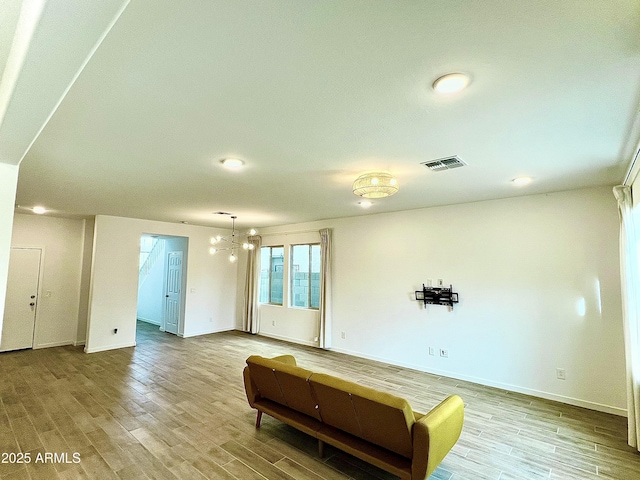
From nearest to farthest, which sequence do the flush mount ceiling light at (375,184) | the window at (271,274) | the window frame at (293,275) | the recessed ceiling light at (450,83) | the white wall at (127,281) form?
the recessed ceiling light at (450,83) < the flush mount ceiling light at (375,184) < the white wall at (127,281) < the window frame at (293,275) < the window at (271,274)

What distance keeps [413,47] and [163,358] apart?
6.48 m

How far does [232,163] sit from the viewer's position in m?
3.21

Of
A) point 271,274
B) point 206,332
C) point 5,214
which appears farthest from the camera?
point 271,274

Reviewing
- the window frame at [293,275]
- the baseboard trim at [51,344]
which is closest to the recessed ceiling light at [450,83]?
the window frame at [293,275]

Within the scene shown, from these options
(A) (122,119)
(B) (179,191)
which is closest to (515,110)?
(A) (122,119)

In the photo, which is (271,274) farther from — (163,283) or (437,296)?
(437,296)

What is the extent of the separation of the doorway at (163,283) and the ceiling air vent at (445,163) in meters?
6.73

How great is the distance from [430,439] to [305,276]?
5.52m

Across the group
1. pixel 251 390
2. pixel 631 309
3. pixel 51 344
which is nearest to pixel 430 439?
pixel 251 390

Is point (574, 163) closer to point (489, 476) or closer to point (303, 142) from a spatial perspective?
point (303, 142)

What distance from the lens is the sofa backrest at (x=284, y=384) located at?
2799 millimetres

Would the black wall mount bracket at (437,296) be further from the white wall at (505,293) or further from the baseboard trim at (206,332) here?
the baseboard trim at (206,332)

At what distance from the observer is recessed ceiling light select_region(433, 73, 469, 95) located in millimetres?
1761

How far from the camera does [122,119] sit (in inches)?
90.7
